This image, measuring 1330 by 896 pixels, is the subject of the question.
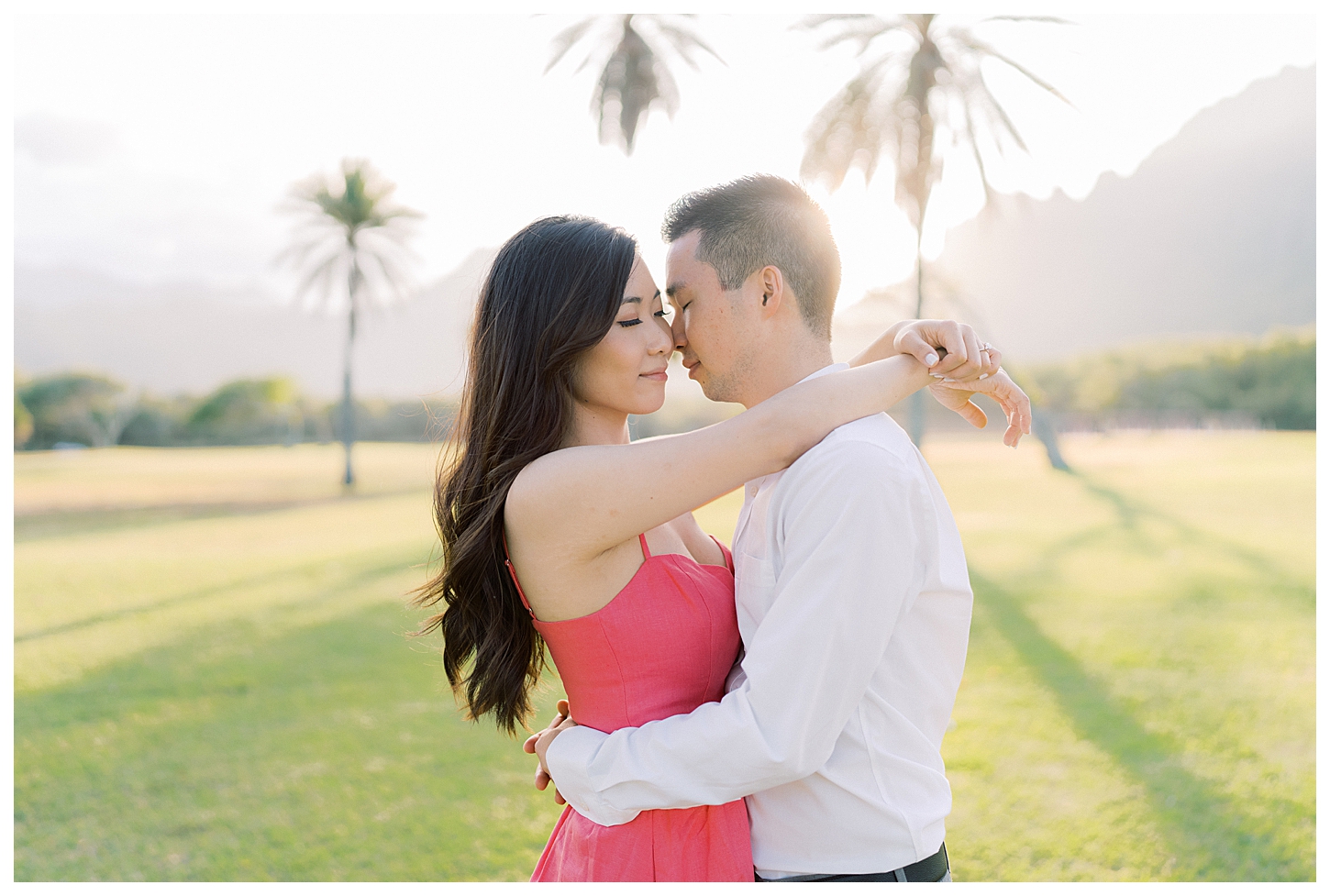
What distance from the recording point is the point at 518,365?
2.09 meters

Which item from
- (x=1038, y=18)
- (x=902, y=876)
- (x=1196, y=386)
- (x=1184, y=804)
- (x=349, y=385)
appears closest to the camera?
(x=902, y=876)

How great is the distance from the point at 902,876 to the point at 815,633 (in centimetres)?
64

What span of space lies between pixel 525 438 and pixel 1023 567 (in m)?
12.5

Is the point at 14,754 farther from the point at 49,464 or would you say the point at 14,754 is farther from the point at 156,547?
the point at 49,464

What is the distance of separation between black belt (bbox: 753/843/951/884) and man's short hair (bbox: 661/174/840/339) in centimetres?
128

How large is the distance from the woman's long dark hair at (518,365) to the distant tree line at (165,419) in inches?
1557

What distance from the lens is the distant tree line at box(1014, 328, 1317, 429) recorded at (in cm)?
5084

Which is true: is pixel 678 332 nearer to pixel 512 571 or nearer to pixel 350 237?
pixel 512 571

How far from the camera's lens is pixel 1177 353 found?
6506 centimetres

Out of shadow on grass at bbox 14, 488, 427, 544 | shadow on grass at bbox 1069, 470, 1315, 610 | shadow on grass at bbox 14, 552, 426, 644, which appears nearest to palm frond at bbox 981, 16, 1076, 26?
shadow on grass at bbox 1069, 470, 1315, 610

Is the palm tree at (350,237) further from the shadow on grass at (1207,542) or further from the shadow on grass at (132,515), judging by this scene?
the shadow on grass at (1207,542)

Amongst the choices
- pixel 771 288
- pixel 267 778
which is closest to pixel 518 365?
pixel 771 288

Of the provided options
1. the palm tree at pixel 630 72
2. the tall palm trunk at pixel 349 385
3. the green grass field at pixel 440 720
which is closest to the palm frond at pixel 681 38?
the palm tree at pixel 630 72

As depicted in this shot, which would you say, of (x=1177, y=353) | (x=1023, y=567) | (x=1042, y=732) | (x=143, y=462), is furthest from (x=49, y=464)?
(x=1177, y=353)
